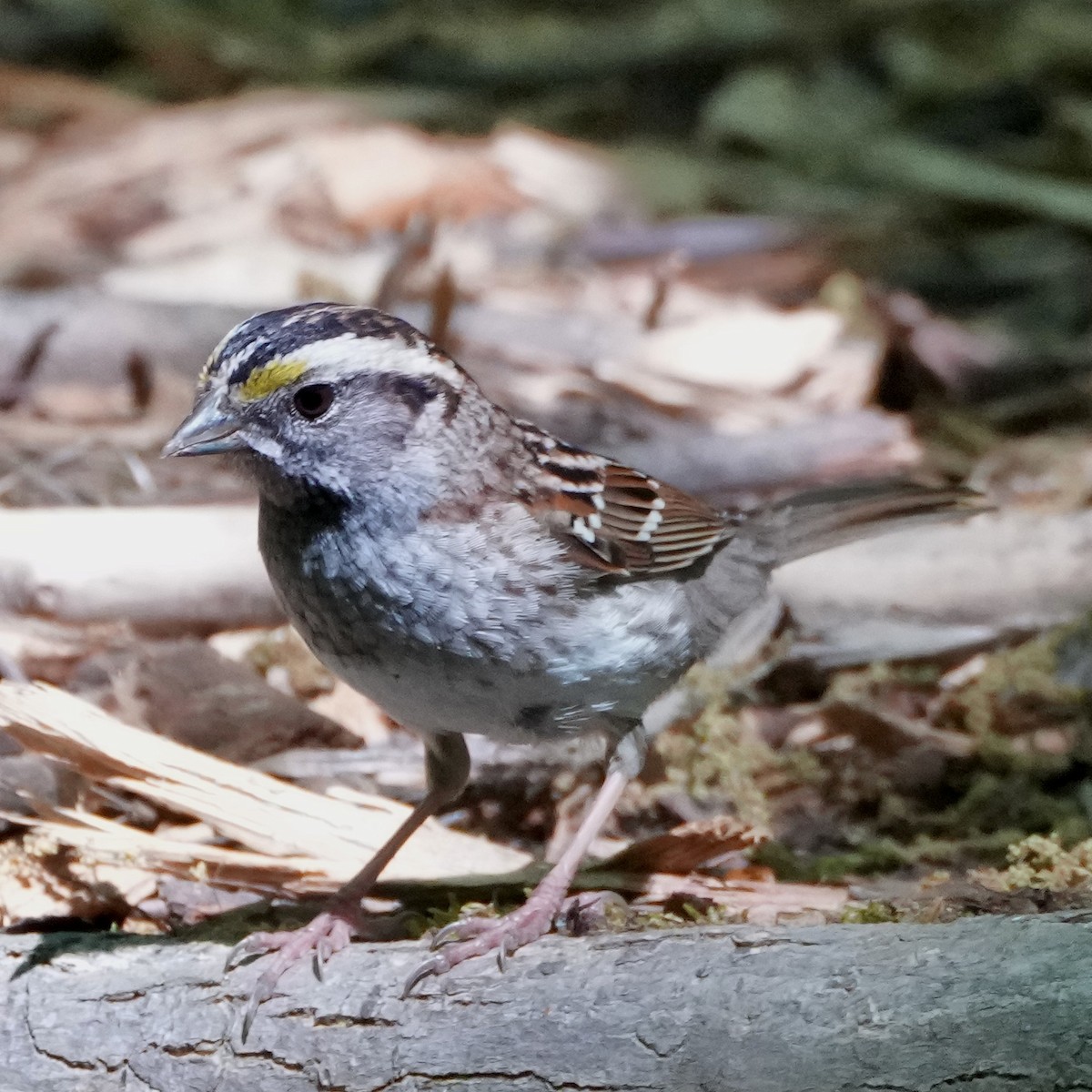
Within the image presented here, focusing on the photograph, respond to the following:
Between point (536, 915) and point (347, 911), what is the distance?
1.63ft

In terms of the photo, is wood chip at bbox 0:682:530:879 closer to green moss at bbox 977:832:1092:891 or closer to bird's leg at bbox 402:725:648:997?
bird's leg at bbox 402:725:648:997

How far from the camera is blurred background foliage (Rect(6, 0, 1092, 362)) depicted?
7730mm

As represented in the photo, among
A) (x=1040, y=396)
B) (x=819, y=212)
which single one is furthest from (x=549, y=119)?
(x=1040, y=396)

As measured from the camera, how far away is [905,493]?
173 inches

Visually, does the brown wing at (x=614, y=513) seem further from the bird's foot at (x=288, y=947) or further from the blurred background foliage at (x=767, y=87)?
the blurred background foliage at (x=767, y=87)

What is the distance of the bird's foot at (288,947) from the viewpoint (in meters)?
2.79

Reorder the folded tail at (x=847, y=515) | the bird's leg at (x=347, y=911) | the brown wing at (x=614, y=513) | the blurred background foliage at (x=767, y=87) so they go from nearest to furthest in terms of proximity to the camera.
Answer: the bird's leg at (x=347, y=911) → the brown wing at (x=614, y=513) → the folded tail at (x=847, y=515) → the blurred background foliage at (x=767, y=87)

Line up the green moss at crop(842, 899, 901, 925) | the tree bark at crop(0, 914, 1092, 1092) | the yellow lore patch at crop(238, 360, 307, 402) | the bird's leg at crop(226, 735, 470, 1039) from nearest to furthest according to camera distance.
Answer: the tree bark at crop(0, 914, 1092, 1092) < the bird's leg at crop(226, 735, 470, 1039) < the green moss at crop(842, 899, 901, 925) < the yellow lore patch at crop(238, 360, 307, 402)

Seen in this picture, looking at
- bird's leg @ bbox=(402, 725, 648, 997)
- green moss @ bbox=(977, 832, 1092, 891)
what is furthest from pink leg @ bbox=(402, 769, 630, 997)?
green moss @ bbox=(977, 832, 1092, 891)

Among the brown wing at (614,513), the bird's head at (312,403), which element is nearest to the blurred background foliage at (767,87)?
the brown wing at (614,513)

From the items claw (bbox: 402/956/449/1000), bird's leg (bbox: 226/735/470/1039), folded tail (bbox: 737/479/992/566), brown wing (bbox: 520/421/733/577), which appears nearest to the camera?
claw (bbox: 402/956/449/1000)

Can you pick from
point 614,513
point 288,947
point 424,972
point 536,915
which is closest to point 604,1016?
point 424,972

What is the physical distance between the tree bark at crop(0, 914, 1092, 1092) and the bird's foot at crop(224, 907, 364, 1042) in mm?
31

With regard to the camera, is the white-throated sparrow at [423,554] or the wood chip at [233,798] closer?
the white-throated sparrow at [423,554]
